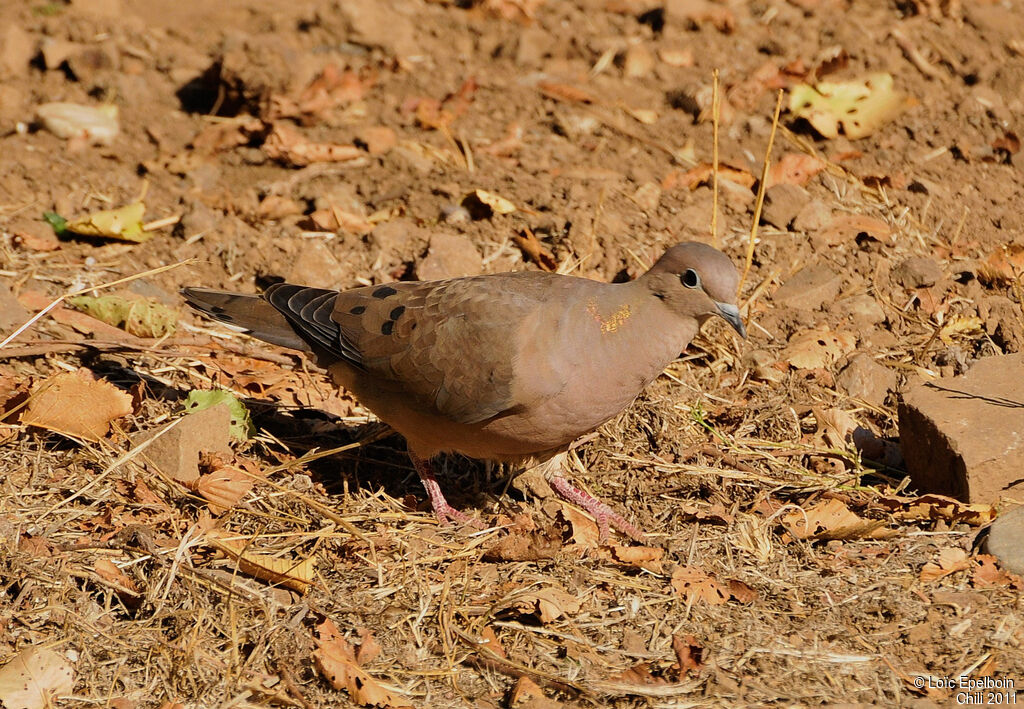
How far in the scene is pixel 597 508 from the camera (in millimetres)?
4500

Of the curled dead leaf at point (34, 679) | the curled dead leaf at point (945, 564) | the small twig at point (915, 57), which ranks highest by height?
the small twig at point (915, 57)

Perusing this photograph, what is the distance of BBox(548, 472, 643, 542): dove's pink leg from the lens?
4.40 metres

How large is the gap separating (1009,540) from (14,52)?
6493mm

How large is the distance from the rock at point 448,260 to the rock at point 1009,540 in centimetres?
274

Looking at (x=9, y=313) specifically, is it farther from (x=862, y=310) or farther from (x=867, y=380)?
(x=862, y=310)

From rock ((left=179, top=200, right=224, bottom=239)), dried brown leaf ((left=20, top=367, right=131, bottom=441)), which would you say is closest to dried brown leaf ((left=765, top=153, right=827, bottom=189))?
rock ((left=179, top=200, right=224, bottom=239))

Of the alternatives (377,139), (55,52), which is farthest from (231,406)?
(55,52)

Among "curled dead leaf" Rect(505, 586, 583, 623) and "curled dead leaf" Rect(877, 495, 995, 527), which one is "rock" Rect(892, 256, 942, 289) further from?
"curled dead leaf" Rect(505, 586, 583, 623)

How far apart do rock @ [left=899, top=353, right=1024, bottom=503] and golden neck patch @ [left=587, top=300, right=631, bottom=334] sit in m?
1.22

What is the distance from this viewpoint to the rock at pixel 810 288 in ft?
17.8

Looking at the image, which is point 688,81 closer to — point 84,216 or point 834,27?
point 834,27

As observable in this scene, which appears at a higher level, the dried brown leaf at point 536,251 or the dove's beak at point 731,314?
the dove's beak at point 731,314

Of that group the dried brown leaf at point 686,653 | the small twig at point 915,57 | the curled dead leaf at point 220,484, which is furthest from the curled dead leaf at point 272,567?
the small twig at point 915,57

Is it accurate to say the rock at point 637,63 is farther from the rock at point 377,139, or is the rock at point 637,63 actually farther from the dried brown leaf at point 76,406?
the dried brown leaf at point 76,406
